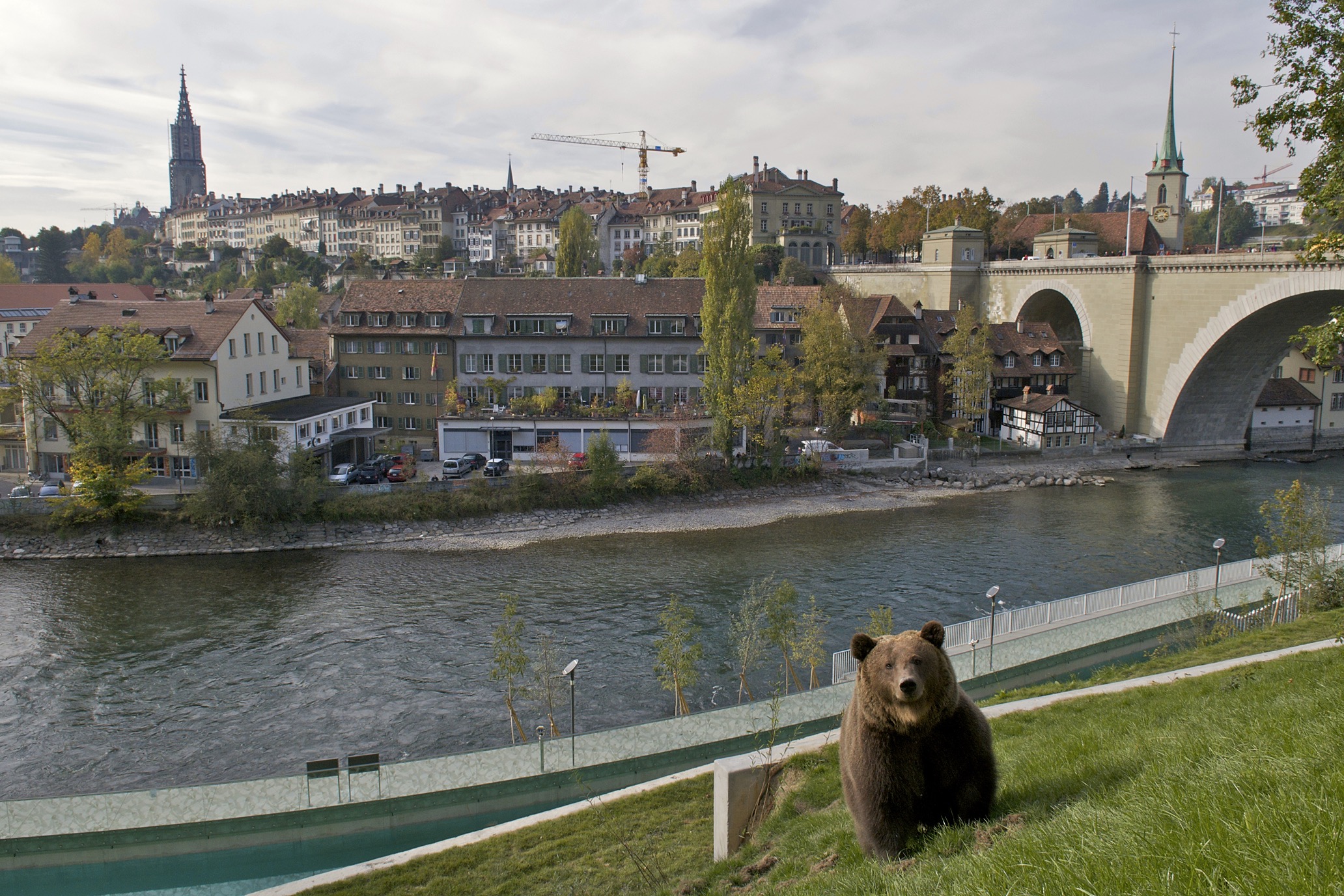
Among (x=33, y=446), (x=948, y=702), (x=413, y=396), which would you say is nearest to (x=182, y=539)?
(x=33, y=446)

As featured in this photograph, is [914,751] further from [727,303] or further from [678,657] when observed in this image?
[727,303]

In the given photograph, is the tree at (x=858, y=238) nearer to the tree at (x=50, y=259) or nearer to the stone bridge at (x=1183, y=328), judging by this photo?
the stone bridge at (x=1183, y=328)

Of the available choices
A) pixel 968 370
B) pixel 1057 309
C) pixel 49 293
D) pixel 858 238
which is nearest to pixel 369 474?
pixel 968 370

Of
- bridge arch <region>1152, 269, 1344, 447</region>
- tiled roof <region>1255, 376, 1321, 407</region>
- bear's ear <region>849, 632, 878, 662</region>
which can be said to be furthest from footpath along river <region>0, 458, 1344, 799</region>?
tiled roof <region>1255, 376, 1321, 407</region>

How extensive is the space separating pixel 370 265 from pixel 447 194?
59.2 ft

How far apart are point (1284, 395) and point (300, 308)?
5682 cm

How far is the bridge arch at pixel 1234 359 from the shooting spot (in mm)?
36906

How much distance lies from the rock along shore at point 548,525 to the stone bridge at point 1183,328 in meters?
9.79

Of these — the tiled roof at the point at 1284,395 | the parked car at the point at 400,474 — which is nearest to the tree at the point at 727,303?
the parked car at the point at 400,474

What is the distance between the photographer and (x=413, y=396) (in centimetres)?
3944

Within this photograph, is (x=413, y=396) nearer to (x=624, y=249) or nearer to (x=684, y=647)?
(x=684, y=647)

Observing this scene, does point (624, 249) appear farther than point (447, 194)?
No

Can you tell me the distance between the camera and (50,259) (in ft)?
350

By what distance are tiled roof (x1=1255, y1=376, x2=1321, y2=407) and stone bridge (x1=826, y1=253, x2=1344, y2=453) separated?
4.47ft
